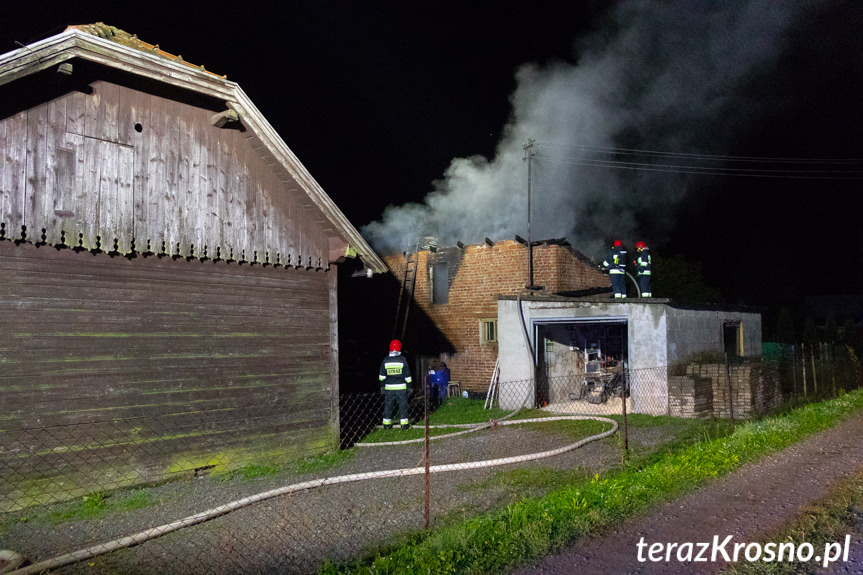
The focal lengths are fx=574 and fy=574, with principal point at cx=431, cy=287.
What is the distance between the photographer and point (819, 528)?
516 centimetres

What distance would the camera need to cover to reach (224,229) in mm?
8648

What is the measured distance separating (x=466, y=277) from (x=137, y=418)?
40.3 ft

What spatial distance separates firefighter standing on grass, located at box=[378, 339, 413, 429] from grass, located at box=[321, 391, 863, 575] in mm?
4702

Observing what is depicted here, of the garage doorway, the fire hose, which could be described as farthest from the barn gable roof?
the garage doorway

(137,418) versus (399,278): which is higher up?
(399,278)

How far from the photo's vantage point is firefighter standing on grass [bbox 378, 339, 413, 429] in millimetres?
11125

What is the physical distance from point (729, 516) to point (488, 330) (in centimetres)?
1256

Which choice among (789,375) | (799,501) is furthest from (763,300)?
(799,501)

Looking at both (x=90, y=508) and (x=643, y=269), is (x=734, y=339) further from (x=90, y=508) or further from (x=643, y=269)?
(x=90, y=508)

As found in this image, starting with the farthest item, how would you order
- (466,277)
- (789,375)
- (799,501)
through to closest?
1. (466,277)
2. (789,375)
3. (799,501)

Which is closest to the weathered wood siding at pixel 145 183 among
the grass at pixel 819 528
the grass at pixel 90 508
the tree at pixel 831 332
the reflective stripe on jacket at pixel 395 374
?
the reflective stripe on jacket at pixel 395 374

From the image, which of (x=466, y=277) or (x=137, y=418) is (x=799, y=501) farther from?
(x=466, y=277)

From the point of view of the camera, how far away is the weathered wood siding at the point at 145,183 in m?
7.00

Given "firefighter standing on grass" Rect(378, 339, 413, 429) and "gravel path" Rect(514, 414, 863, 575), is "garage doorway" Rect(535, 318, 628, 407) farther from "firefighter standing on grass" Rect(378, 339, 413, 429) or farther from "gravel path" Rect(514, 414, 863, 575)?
"gravel path" Rect(514, 414, 863, 575)
